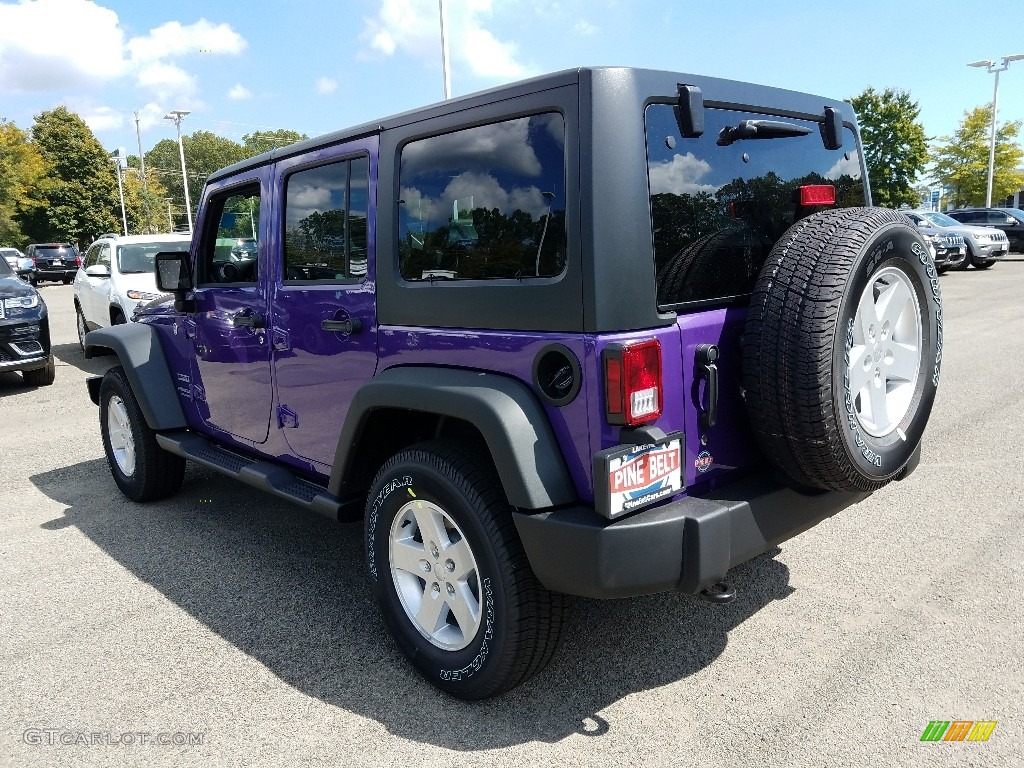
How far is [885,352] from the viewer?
2.73m

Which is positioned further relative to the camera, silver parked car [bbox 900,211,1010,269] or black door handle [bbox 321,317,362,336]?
silver parked car [bbox 900,211,1010,269]

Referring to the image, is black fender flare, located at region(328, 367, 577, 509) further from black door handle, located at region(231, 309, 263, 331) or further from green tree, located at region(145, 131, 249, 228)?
green tree, located at region(145, 131, 249, 228)

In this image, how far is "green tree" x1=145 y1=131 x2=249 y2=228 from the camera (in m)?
114

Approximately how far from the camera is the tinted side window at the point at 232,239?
3.81 m

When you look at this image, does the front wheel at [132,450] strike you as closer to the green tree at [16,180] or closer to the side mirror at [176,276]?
the side mirror at [176,276]

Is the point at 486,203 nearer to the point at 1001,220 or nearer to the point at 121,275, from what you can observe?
the point at 121,275

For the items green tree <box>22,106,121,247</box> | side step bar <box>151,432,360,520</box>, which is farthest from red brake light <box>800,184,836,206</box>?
green tree <box>22,106,121,247</box>

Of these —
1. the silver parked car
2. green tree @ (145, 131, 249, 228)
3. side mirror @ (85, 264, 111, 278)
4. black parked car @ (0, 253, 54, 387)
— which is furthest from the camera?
green tree @ (145, 131, 249, 228)

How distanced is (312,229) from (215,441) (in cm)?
167

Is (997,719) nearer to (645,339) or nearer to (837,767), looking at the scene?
(837,767)

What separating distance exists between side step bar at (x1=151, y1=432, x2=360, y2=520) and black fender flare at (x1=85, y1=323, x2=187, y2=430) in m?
0.12

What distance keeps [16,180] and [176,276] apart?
171 feet

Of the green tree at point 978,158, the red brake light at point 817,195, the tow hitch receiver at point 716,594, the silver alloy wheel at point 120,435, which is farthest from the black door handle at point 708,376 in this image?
the green tree at point 978,158

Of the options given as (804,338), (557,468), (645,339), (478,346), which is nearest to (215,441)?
(478,346)
